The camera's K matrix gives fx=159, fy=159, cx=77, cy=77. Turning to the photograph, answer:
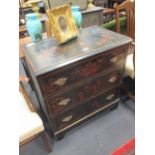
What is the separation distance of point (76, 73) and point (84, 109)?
17.1 inches

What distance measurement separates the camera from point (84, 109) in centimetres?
142

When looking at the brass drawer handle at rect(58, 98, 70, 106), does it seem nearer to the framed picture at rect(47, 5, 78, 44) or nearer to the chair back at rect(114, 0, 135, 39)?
the framed picture at rect(47, 5, 78, 44)

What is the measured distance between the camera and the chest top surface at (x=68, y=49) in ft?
3.39

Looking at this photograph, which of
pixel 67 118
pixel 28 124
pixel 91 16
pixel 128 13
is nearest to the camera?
pixel 28 124

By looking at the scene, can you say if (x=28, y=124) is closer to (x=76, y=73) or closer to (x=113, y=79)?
(x=76, y=73)

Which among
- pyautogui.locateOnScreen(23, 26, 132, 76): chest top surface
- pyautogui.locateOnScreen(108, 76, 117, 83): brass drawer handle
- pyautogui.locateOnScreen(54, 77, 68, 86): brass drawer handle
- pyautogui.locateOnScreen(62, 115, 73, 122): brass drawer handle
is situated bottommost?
pyautogui.locateOnScreen(62, 115, 73, 122): brass drawer handle

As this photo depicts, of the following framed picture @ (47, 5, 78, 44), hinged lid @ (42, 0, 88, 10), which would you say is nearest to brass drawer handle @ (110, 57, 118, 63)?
framed picture @ (47, 5, 78, 44)

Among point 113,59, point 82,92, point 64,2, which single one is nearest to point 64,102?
point 82,92

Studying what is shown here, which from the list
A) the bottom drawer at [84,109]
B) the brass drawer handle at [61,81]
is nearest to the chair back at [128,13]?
the bottom drawer at [84,109]

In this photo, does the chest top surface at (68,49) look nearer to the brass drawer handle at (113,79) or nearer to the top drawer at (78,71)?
the top drawer at (78,71)

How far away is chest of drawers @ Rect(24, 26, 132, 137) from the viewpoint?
1.05 meters

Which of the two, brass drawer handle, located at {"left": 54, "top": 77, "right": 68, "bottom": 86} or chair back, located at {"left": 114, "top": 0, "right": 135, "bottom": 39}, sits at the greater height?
chair back, located at {"left": 114, "top": 0, "right": 135, "bottom": 39}
